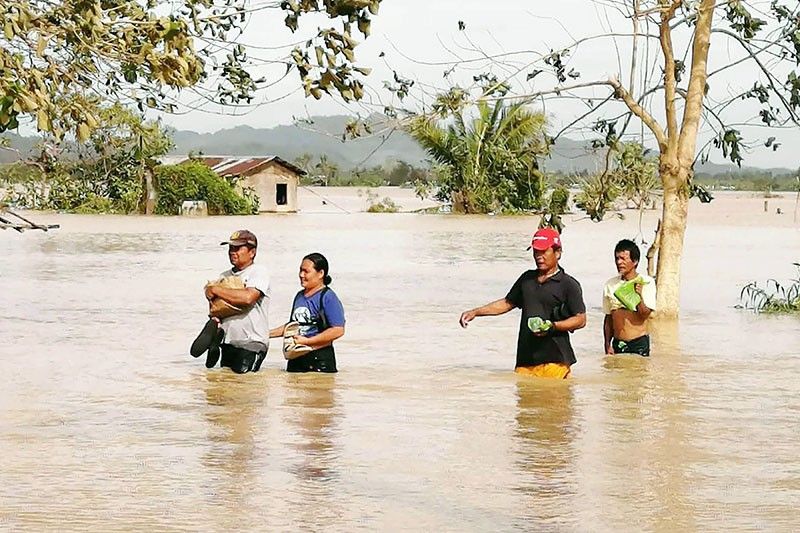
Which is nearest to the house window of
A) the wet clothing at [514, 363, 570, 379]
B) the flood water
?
the flood water

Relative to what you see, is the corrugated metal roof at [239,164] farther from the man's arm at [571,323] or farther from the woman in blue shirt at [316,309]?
the man's arm at [571,323]

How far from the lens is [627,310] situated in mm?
12797

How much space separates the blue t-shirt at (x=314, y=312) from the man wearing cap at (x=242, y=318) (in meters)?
0.33

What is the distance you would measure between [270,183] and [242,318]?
169 feet

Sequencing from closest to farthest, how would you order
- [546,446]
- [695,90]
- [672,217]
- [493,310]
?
1. [546,446]
2. [493,310]
3. [672,217]
4. [695,90]

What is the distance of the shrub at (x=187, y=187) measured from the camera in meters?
58.6

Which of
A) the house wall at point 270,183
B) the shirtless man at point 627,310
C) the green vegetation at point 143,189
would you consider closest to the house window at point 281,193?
the house wall at point 270,183

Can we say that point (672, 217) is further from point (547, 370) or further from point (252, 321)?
point (252, 321)

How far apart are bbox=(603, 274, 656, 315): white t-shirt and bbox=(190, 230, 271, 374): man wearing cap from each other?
2.91 metres

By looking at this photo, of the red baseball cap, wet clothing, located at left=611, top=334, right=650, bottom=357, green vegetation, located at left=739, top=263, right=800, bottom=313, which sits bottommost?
green vegetation, located at left=739, top=263, right=800, bottom=313

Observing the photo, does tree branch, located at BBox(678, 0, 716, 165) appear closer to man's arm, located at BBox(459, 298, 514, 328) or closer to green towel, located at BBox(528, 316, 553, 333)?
man's arm, located at BBox(459, 298, 514, 328)

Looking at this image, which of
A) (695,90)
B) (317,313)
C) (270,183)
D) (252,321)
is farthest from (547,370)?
(270,183)

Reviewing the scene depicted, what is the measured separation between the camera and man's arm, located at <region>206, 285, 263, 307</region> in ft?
38.1

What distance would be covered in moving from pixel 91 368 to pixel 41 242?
2792 cm
